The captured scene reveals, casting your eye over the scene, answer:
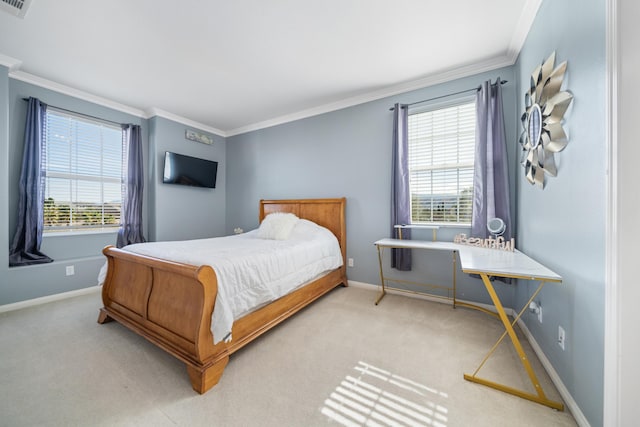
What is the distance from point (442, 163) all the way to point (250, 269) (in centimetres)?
244

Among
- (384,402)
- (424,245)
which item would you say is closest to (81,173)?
(384,402)

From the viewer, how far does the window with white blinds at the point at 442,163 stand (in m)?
2.67

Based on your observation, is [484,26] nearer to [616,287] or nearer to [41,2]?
[616,287]

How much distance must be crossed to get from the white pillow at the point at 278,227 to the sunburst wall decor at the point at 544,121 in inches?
97.1

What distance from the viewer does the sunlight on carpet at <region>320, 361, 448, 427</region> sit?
1242mm

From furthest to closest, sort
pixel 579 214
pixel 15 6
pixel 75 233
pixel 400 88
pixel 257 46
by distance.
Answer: pixel 75 233
pixel 400 88
pixel 257 46
pixel 15 6
pixel 579 214

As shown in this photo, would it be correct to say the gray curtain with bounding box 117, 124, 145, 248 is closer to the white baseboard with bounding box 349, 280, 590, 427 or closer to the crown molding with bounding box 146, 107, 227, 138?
the crown molding with bounding box 146, 107, 227, 138

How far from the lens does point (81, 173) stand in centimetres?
321

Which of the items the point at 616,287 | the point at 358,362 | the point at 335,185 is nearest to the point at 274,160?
the point at 335,185

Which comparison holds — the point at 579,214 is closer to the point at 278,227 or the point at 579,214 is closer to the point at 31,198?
the point at 278,227

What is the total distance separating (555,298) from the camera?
1476mm

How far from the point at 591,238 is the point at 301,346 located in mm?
1899

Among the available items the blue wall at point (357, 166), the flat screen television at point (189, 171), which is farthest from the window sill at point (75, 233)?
the blue wall at point (357, 166)

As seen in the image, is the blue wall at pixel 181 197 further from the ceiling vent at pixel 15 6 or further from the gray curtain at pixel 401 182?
the gray curtain at pixel 401 182
